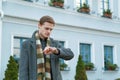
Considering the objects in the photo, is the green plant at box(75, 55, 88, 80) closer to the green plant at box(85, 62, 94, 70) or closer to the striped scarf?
the green plant at box(85, 62, 94, 70)

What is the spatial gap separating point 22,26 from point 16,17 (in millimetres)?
505

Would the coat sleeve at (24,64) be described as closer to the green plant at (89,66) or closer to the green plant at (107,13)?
the green plant at (89,66)

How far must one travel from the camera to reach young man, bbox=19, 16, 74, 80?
3213mm

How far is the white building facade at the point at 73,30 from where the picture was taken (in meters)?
13.6

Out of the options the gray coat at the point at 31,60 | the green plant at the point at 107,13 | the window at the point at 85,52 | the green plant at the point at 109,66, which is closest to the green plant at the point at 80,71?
the window at the point at 85,52

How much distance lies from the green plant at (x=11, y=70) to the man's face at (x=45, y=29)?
374 inches

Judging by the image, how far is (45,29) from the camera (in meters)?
3.26

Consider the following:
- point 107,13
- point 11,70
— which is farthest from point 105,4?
point 11,70

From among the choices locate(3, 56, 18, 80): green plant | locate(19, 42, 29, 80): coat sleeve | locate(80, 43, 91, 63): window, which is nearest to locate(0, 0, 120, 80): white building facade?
locate(80, 43, 91, 63): window

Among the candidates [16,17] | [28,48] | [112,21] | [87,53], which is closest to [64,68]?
[87,53]

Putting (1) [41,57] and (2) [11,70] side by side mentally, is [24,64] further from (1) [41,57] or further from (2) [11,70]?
(2) [11,70]

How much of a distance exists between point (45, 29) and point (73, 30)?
44.1ft

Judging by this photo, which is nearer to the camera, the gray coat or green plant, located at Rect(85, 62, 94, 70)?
the gray coat

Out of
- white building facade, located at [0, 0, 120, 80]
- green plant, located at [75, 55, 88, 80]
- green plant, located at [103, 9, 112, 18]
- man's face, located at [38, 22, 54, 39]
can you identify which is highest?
green plant, located at [103, 9, 112, 18]
